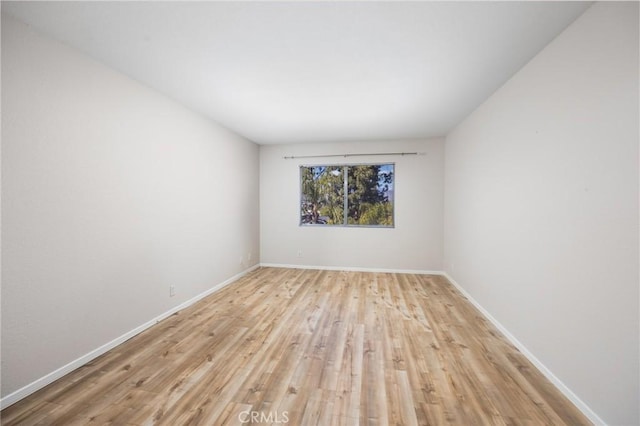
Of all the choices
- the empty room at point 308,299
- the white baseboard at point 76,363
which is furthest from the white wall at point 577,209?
the white baseboard at point 76,363

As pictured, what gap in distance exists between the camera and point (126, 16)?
1579mm

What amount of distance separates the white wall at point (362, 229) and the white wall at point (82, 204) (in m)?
2.05

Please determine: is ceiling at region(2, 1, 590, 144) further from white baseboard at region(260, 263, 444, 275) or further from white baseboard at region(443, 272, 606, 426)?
white baseboard at region(260, 263, 444, 275)

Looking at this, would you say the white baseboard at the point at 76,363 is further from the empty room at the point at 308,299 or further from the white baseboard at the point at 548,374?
the white baseboard at the point at 548,374

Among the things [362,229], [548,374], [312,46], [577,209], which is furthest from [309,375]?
[362,229]

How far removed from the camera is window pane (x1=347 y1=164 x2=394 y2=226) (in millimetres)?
4797

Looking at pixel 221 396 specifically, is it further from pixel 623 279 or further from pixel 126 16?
pixel 126 16

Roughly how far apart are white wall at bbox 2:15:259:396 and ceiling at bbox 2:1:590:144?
0.26 meters

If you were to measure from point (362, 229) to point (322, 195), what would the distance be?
1.06 metres

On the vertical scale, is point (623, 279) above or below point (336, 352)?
above


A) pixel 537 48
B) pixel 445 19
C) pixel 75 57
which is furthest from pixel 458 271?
pixel 75 57

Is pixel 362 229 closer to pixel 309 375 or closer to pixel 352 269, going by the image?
pixel 352 269

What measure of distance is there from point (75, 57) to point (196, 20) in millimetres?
1108

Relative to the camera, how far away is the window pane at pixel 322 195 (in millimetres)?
4996
